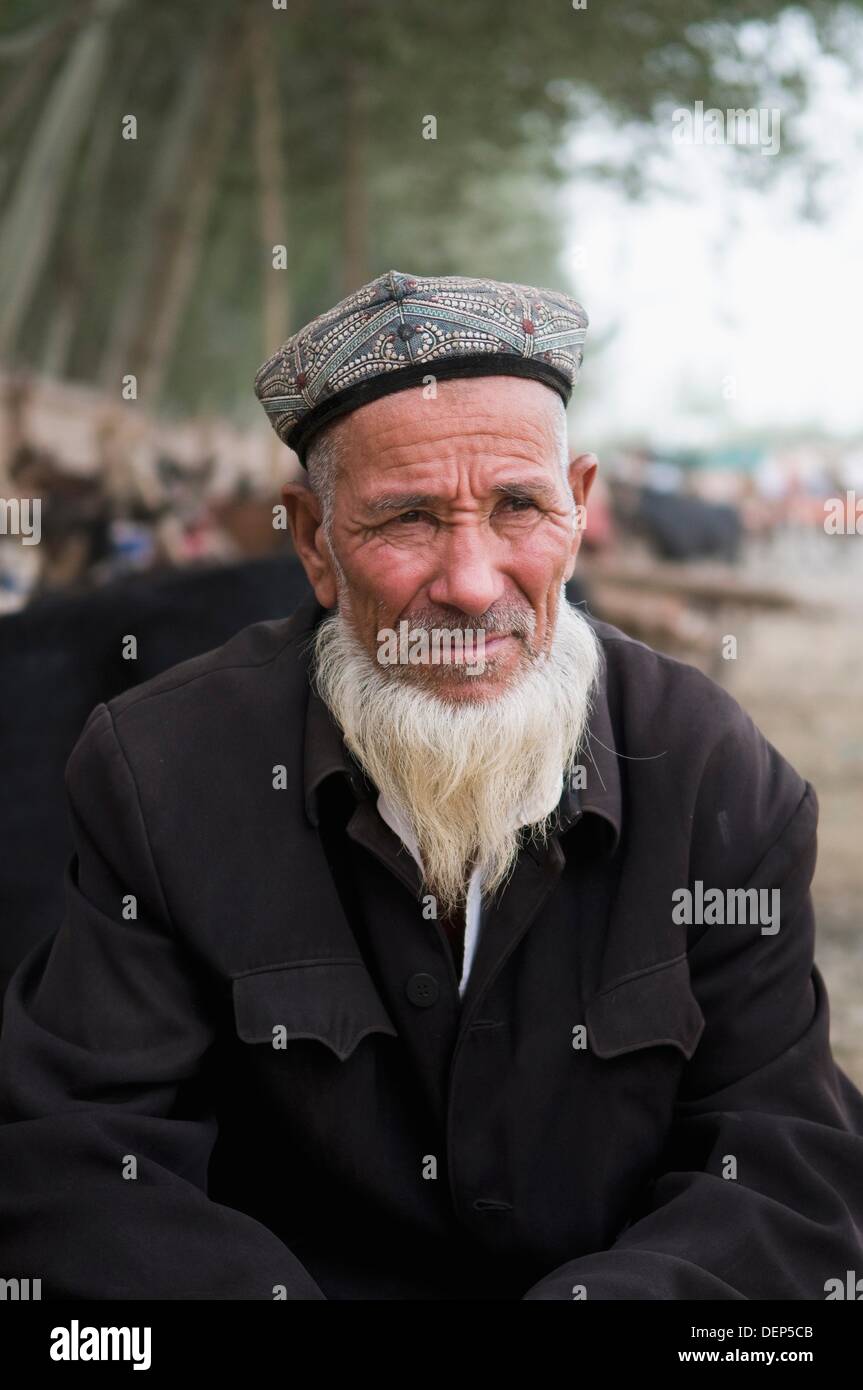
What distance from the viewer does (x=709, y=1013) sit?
2.38 metres

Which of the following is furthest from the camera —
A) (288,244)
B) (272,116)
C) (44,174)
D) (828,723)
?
(288,244)

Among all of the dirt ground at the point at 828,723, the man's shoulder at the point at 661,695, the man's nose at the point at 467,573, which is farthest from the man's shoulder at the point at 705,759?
the dirt ground at the point at 828,723

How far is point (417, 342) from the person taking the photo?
2.23 meters

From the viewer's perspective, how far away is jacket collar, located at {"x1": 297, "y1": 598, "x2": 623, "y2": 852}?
2.37 meters

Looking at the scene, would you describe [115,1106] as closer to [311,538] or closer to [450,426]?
[311,538]

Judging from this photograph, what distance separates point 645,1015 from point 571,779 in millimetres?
395

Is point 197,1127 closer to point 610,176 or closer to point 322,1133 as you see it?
point 322,1133

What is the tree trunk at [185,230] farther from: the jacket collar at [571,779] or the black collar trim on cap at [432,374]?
the jacket collar at [571,779]

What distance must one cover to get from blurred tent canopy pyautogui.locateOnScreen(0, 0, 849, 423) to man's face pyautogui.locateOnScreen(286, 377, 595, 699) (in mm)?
6042

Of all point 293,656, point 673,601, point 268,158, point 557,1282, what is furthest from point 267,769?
point 268,158

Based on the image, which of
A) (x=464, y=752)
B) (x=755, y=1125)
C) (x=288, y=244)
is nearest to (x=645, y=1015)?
(x=755, y=1125)

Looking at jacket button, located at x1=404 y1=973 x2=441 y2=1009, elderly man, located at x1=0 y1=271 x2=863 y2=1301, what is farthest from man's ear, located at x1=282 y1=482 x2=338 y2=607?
jacket button, located at x1=404 y1=973 x2=441 y2=1009

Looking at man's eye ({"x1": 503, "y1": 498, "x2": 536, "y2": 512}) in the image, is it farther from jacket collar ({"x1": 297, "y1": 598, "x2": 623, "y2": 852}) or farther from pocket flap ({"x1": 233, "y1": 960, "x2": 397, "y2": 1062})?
pocket flap ({"x1": 233, "y1": 960, "x2": 397, "y2": 1062})

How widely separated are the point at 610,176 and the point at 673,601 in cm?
519
